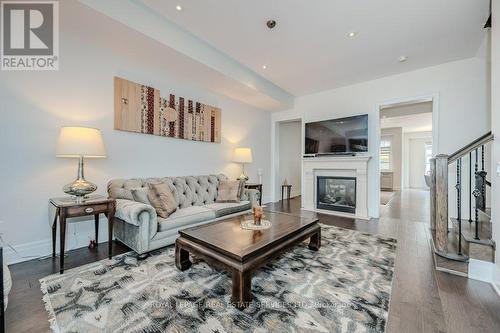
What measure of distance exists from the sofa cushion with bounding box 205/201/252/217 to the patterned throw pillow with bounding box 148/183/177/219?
0.61 metres

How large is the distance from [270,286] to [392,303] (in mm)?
929

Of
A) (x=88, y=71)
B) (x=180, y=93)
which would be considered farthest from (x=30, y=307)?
(x=180, y=93)

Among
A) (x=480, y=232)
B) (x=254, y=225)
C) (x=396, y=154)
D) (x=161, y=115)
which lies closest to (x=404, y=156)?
(x=396, y=154)

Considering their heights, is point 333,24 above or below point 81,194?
above

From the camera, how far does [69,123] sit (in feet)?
8.46

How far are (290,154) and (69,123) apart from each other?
5.41m

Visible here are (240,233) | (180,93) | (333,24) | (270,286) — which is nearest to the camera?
(270,286)

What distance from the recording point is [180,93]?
3680 mm

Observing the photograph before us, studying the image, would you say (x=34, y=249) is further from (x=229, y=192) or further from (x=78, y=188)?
(x=229, y=192)

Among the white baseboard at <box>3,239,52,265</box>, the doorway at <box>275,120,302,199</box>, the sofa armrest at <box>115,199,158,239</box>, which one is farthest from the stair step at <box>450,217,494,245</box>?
the white baseboard at <box>3,239,52,265</box>

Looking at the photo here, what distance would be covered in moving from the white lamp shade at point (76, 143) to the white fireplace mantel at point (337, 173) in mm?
4168

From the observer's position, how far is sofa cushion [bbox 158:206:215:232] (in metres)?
2.49

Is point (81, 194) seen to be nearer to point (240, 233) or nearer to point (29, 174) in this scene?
point (29, 174)

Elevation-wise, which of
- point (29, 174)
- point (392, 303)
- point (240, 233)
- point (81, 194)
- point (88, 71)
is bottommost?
point (392, 303)
